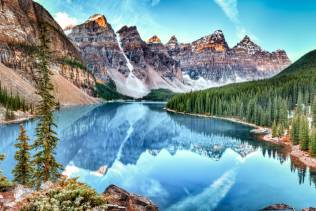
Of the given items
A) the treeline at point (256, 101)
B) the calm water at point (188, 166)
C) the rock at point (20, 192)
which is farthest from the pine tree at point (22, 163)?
the treeline at point (256, 101)

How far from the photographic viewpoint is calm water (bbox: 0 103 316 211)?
43.5 m

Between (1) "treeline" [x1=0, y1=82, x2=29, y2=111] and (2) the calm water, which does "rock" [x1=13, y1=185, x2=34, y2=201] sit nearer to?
(2) the calm water

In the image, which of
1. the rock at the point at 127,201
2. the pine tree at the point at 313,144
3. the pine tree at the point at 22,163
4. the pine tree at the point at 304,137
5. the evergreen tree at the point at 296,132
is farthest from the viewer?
the evergreen tree at the point at 296,132

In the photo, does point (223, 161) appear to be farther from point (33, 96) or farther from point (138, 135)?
point (33, 96)

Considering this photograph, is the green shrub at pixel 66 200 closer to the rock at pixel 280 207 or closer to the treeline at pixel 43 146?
the treeline at pixel 43 146

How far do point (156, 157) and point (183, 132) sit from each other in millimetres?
36857

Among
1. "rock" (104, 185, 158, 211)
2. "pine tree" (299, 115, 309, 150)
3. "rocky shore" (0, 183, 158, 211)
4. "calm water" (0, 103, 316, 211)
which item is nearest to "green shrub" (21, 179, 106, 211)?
"rocky shore" (0, 183, 158, 211)

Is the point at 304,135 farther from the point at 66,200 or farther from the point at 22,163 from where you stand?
the point at 66,200

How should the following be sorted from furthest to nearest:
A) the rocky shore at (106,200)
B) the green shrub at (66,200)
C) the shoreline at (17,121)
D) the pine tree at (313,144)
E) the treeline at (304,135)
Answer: the shoreline at (17,121) < the treeline at (304,135) < the pine tree at (313,144) < the rocky shore at (106,200) < the green shrub at (66,200)

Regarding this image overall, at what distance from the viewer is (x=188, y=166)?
205 ft

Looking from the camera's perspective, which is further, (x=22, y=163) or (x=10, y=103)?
(x=10, y=103)

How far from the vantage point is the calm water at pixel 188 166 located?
43.5 m

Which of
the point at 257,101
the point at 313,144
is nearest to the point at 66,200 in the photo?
the point at 313,144

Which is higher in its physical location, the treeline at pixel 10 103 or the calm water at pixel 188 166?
the treeline at pixel 10 103
